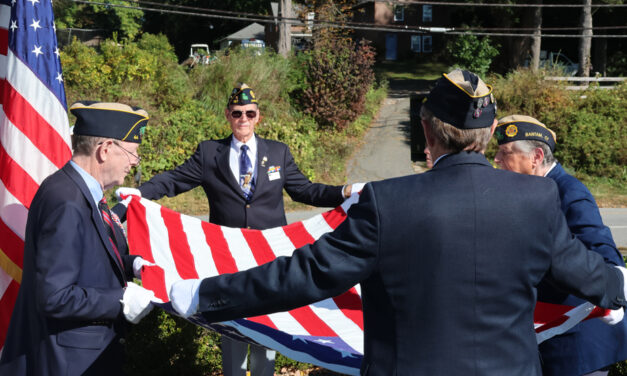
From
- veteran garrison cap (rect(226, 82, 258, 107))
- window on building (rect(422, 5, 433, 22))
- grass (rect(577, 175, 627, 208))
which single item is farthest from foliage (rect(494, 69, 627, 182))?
window on building (rect(422, 5, 433, 22))

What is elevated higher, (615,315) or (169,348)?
(615,315)

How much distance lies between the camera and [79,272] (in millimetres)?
2793

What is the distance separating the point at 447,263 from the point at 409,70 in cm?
3936

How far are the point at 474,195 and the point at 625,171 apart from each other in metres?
18.1

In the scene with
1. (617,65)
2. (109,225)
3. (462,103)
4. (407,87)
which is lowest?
(407,87)

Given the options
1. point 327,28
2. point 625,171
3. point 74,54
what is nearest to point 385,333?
point 625,171

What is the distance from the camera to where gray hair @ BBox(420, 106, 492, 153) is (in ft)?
7.39

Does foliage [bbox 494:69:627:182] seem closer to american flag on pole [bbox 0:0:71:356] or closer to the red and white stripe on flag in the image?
the red and white stripe on flag

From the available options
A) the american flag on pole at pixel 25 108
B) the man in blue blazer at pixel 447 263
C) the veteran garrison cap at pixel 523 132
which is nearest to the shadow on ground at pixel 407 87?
the american flag on pole at pixel 25 108

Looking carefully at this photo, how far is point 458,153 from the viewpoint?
226cm

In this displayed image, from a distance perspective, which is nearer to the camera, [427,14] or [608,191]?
[608,191]

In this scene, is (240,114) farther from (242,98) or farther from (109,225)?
(109,225)

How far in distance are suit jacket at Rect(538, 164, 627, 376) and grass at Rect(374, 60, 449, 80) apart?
32.6 metres

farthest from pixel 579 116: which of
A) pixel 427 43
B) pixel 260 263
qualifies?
pixel 427 43
